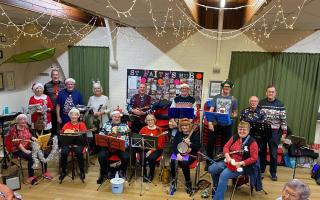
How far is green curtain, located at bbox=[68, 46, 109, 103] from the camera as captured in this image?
20.9 ft

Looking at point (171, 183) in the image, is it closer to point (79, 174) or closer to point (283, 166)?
point (79, 174)

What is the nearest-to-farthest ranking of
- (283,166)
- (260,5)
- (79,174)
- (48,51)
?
(260,5) → (79,174) → (283,166) → (48,51)

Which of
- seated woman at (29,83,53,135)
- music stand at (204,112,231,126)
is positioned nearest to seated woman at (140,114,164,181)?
music stand at (204,112,231,126)

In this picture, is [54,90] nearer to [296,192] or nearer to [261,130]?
[261,130]

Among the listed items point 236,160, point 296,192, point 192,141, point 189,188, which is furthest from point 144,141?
point 296,192

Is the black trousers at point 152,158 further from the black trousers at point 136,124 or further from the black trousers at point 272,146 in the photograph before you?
the black trousers at point 272,146

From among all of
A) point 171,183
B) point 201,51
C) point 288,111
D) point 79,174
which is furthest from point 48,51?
point 288,111

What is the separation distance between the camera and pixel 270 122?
4641 millimetres

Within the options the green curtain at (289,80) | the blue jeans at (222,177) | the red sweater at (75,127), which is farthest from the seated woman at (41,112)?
the green curtain at (289,80)

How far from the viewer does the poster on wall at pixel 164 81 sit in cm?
618

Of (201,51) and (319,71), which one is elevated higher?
(201,51)

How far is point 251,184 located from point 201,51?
312 cm

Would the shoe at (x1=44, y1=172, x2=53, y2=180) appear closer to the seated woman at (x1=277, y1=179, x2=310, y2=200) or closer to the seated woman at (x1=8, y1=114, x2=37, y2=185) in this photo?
the seated woman at (x1=8, y1=114, x2=37, y2=185)

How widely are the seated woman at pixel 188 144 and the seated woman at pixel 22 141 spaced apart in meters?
2.27
